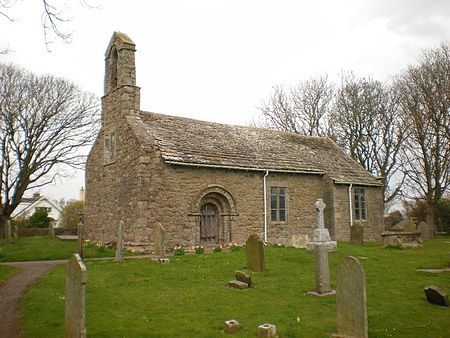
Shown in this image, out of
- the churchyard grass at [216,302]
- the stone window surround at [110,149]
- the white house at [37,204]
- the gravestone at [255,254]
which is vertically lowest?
the churchyard grass at [216,302]

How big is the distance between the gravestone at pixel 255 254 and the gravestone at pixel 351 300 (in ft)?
17.4

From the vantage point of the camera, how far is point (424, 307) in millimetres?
8117

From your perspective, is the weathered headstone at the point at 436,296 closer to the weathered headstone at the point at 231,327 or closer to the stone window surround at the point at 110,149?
the weathered headstone at the point at 231,327

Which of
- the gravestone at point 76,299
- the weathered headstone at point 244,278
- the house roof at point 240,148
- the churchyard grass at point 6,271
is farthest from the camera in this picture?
the house roof at point 240,148

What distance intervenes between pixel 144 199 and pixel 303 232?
32.1ft

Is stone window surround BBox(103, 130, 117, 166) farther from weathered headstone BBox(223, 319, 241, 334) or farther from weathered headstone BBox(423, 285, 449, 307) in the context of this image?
weathered headstone BBox(423, 285, 449, 307)

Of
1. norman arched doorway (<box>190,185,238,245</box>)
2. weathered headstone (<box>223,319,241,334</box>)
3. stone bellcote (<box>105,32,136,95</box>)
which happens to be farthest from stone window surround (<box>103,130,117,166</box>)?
weathered headstone (<box>223,319,241,334</box>)

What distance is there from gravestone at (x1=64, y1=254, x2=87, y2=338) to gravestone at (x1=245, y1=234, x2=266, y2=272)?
22.0 feet

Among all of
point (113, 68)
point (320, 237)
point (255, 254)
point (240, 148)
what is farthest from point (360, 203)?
point (113, 68)

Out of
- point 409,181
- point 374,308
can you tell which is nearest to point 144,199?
point 374,308

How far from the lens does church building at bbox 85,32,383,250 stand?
701 inches

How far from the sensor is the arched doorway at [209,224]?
1925 cm

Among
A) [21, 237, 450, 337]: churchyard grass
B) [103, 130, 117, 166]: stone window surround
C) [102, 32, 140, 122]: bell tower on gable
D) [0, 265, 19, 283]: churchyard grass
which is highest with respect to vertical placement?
[102, 32, 140, 122]: bell tower on gable

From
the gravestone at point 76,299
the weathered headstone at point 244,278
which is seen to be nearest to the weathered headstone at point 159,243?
the weathered headstone at point 244,278
